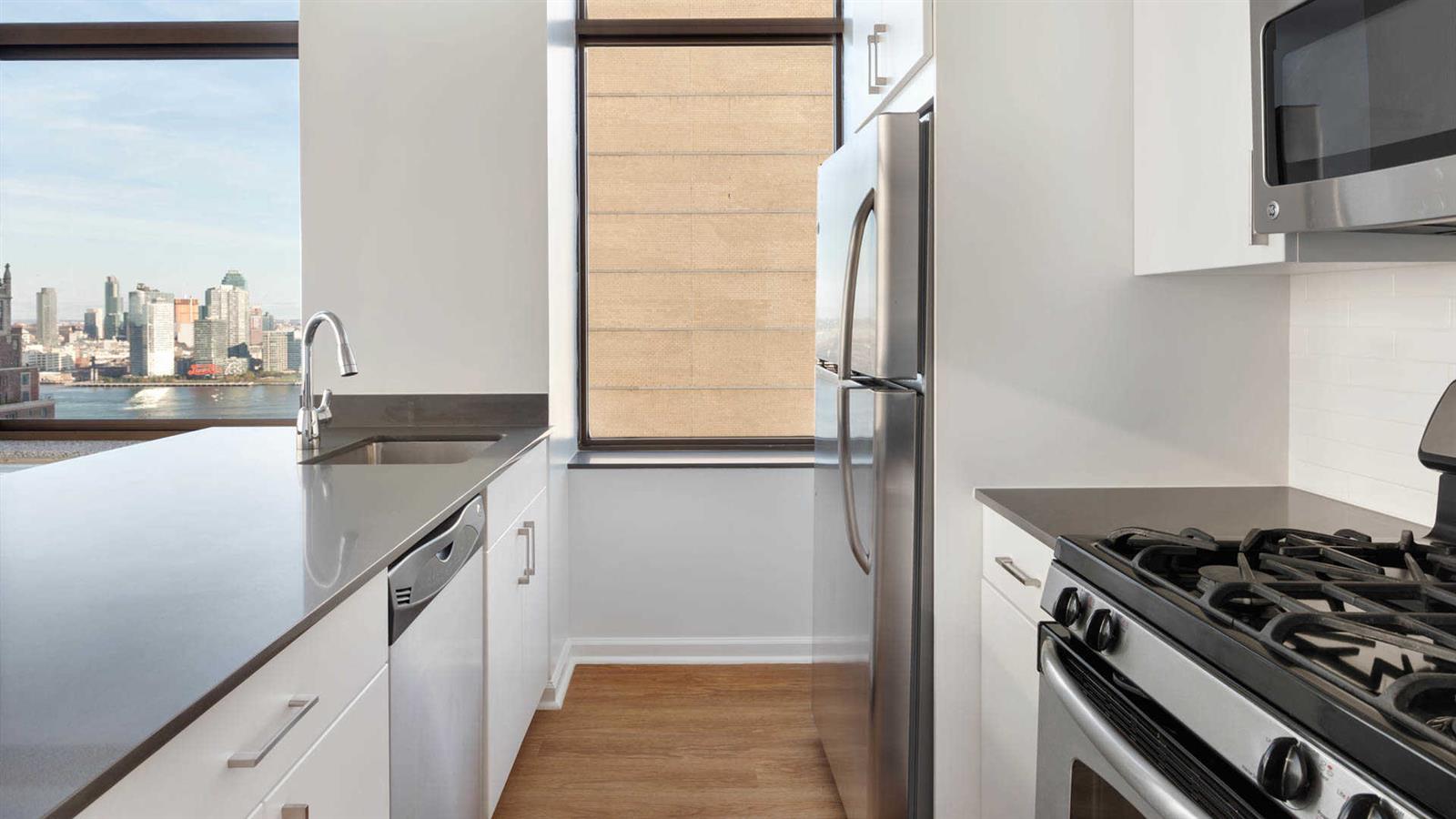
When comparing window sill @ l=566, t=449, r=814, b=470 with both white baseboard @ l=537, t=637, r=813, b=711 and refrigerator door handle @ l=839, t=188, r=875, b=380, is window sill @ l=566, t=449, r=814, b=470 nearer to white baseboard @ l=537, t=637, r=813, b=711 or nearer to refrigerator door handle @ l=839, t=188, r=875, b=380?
white baseboard @ l=537, t=637, r=813, b=711

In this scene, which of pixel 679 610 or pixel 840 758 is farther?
pixel 679 610

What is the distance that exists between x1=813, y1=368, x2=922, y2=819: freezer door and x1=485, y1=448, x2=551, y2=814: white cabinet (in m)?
0.79

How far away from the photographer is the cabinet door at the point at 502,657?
2143mm

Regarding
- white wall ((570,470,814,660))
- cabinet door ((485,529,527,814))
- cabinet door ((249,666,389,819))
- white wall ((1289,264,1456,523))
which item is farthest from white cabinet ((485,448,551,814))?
white wall ((1289,264,1456,523))

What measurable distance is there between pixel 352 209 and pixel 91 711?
8.35ft

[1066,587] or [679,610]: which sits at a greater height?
[1066,587]

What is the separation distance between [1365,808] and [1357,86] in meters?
0.88

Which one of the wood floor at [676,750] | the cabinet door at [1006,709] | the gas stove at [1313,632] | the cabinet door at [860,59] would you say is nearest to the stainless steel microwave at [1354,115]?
the gas stove at [1313,632]

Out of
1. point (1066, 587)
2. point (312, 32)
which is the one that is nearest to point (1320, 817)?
point (1066, 587)

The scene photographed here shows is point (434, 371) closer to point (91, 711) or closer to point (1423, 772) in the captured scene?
point (91, 711)

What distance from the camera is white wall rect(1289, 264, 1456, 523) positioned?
1660 millimetres

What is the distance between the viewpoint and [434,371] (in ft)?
10.3

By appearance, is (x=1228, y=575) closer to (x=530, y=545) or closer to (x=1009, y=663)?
(x=1009, y=663)

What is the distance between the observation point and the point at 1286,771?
0.91 meters
